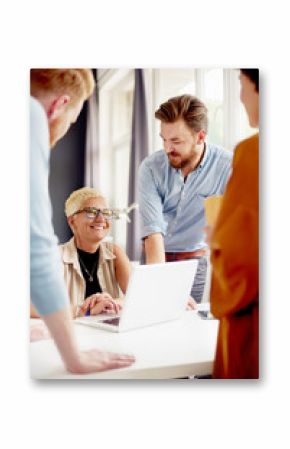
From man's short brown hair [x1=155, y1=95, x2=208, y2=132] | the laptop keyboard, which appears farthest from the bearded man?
the laptop keyboard

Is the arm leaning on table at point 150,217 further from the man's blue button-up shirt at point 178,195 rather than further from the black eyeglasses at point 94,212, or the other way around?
the black eyeglasses at point 94,212

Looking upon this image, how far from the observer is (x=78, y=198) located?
2.32m

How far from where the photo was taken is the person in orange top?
2262 millimetres

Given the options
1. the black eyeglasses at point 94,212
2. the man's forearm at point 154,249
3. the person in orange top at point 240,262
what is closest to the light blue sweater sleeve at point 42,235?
the black eyeglasses at point 94,212

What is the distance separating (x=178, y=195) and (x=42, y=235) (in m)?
0.50

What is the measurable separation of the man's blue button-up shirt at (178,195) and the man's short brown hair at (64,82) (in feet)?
1.07

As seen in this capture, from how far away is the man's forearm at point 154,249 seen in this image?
2359mm

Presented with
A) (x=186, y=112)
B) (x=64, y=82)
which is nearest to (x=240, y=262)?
(x=186, y=112)

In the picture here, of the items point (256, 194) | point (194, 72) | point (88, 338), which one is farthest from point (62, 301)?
point (194, 72)

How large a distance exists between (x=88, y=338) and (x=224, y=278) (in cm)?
51

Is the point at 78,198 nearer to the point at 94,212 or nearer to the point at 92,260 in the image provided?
the point at 94,212

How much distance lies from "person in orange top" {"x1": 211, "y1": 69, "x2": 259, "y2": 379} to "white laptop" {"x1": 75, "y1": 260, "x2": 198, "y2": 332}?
0.12m
